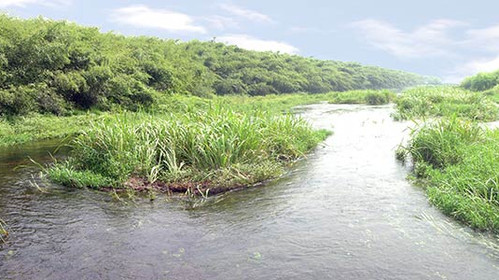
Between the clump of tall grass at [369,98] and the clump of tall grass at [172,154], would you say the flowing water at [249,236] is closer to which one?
the clump of tall grass at [172,154]

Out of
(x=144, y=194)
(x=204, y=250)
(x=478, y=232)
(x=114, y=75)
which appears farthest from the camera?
(x=114, y=75)

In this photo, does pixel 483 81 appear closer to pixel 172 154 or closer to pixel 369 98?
pixel 369 98

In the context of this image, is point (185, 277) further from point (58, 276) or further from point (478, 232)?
point (478, 232)

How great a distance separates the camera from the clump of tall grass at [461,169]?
7992mm

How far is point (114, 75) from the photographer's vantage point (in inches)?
1053

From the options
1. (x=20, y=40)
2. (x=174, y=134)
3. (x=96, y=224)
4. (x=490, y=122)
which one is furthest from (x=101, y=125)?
(x=490, y=122)

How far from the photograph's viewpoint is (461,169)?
31.9ft

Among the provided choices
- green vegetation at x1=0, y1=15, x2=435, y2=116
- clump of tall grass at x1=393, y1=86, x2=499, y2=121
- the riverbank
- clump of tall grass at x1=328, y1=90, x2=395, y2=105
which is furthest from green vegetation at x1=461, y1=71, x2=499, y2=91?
the riverbank

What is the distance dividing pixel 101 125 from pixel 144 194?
8.96 ft

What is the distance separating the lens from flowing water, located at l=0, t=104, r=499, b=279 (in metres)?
6.35

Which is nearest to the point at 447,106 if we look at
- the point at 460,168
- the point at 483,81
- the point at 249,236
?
the point at 460,168

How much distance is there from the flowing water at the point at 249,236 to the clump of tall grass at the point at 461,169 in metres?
0.35

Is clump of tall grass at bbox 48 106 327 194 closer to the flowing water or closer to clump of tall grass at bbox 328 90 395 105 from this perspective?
the flowing water

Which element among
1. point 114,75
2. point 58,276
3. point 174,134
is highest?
point 114,75
